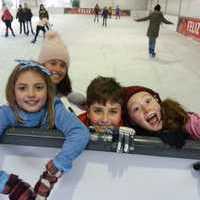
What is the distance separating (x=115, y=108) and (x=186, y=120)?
31 cm

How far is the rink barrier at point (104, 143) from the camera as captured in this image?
3.54ft

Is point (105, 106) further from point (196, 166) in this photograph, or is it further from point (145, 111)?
point (196, 166)

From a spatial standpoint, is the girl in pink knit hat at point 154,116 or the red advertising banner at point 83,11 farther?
the red advertising banner at point 83,11

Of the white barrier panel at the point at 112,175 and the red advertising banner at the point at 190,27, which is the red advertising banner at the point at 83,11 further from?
the white barrier panel at the point at 112,175

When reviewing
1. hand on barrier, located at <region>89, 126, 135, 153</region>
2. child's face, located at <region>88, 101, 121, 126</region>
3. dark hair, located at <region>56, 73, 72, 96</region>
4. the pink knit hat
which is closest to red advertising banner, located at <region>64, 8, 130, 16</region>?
the pink knit hat

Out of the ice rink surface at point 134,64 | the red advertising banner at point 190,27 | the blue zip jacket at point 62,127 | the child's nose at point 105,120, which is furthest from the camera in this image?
the red advertising banner at point 190,27

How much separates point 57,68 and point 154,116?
2.81 ft

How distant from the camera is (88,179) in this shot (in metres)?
1.20

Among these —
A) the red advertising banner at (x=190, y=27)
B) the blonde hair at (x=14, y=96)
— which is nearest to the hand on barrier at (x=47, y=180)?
the blonde hair at (x=14, y=96)

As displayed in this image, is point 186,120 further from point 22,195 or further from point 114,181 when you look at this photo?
point 22,195

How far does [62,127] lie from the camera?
1.13 metres

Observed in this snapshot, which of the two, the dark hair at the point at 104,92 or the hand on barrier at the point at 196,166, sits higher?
the dark hair at the point at 104,92

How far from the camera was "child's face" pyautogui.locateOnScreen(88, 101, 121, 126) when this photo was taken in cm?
129

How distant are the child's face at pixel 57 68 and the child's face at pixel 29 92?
72cm
